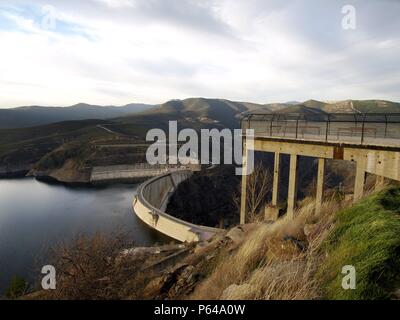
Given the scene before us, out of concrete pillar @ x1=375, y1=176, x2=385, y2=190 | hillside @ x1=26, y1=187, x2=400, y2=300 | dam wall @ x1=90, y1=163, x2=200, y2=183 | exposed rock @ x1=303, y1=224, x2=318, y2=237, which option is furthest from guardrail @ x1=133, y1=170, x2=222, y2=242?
exposed rock @ x1=303, y1=224, x2=318, y2=237

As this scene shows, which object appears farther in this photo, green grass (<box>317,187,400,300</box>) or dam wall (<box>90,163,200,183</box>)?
dam wall (<box>90,163,200,183</box>)

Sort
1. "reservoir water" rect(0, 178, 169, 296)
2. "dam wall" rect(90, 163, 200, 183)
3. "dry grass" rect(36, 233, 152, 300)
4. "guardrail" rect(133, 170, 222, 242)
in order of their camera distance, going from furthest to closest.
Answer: "dam wall" rect(90, 163, 200, 183)
"guardrail" rect(133, 170, 222, 242)
"reservoir water" rect(0, 178, 169, 296)
"dry grass" rect(36, 233, 152, 300)

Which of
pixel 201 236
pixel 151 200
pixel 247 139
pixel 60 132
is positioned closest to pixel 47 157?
pixel 60 132

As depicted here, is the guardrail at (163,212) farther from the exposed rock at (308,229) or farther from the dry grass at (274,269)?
the dry grass at (274,269)

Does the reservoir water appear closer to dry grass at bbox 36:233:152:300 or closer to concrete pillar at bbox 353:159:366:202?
dry grass at bbox 36:233:152:300

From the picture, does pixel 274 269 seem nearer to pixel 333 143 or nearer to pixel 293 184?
pixel 333 143

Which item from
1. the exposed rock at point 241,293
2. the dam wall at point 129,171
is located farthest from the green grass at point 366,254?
the dam wall at point 129,171
